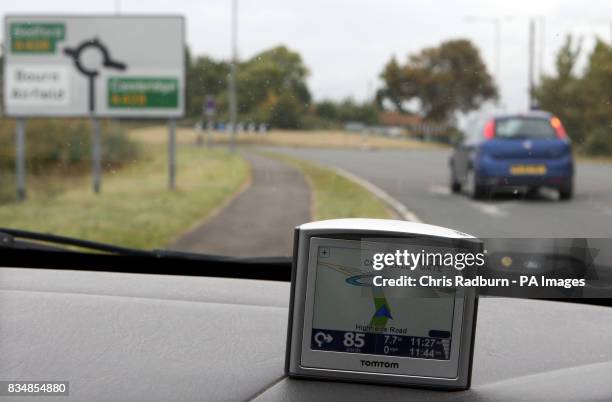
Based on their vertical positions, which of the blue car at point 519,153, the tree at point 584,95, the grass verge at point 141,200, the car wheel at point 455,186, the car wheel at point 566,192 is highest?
the tree at point 584,95

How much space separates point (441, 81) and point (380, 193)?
1404mm

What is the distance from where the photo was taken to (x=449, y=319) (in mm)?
1582

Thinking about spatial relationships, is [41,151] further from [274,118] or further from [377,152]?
[274,118]

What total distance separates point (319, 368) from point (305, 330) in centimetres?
7

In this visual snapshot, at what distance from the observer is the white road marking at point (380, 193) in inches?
123

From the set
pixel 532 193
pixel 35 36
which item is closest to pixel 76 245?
pixel 35 36

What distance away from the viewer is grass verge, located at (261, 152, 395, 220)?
3.13m

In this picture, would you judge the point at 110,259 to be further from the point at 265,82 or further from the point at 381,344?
the point at 381,344

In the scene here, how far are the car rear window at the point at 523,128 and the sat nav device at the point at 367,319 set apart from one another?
51 centimetres

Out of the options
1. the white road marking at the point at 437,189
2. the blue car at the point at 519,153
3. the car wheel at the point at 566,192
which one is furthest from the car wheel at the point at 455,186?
the car wheel at the point at 566,192

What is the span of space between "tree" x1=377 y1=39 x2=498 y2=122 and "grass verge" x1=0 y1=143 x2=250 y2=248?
0.70 m

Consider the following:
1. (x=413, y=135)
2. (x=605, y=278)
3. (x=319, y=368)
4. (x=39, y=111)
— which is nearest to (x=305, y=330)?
(x=319, y=368)

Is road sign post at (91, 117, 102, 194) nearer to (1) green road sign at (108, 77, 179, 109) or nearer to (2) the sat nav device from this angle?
(1) green road sign at (108, 77, 179, 109)

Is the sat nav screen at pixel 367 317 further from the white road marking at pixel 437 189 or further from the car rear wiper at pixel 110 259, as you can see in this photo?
the white road marking at pixel 437 189
